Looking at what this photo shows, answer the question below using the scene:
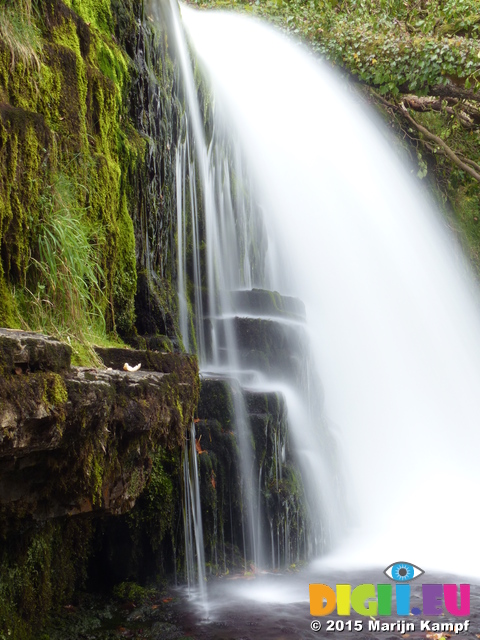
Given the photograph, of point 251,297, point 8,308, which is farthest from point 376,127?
point 8,308

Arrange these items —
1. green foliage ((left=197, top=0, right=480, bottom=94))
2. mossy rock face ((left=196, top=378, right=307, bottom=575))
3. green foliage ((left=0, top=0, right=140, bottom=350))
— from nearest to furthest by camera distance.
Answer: green foliage ((left=0, top=0, right=140, bottom=350)) < mossy rock face ((left=196, top=378, right=307, bottom=575)) < green foliage ((left=197, top=0, right=480, bottom=94))

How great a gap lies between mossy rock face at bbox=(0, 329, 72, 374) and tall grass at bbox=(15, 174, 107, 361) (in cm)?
74

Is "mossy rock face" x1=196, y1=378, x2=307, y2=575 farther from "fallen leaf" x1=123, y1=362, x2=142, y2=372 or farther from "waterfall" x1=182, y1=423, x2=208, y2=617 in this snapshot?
"fallen leaf" x1=123, y1=362, x2=142, y2=372

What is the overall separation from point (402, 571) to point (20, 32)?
5.01 m

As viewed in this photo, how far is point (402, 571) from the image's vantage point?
5410 mm

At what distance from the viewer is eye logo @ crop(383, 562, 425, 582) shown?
5203 millimetres

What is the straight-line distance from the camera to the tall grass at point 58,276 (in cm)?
334

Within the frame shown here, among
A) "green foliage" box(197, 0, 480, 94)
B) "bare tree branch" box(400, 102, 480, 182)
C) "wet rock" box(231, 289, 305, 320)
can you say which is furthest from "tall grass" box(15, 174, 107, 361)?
"bare tree branch" box(400, 102, 480, 182)

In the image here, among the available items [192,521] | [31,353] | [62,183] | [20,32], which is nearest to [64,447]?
[31,353]

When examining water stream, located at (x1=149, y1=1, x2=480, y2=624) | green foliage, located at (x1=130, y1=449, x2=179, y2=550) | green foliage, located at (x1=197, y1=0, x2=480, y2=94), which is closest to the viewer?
green foliage, located at (x1=130, y1=449, x2=179, y2=550)

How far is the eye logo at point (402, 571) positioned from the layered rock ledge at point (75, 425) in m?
2.59

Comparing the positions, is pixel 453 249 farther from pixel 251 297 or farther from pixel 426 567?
pixel 426 567

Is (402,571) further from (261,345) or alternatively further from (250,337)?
(250,337)

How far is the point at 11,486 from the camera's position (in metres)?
2.65
